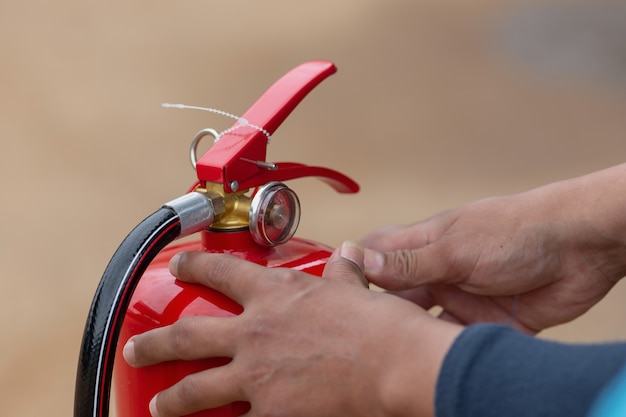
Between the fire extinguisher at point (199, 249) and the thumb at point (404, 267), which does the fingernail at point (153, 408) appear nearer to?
the fire extinguisher at point (199, 249)

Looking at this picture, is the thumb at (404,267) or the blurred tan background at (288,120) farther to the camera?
the blurred tan background at (288,120)

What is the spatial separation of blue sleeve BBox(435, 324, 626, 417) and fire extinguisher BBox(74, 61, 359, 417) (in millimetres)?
175

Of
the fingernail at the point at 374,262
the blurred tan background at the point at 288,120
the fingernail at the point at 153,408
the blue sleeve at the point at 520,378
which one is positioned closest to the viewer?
the blue sleeve at the point at 520,378

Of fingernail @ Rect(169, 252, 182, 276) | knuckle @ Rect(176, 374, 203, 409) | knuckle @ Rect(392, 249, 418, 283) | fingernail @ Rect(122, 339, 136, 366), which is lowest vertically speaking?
knuckle @ Rect(176, 374, 203, 409)

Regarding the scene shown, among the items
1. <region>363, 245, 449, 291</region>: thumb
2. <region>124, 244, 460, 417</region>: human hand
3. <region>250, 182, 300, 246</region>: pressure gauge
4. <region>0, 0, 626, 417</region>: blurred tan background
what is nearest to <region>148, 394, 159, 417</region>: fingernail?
<region>124, 244, 460, 417</region>: human hand

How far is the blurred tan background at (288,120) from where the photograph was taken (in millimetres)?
2033

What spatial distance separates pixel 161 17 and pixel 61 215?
1.38m

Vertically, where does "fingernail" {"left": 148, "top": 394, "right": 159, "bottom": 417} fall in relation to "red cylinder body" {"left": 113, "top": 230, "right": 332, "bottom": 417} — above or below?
below

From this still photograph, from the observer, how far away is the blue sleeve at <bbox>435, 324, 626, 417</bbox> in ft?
1.66

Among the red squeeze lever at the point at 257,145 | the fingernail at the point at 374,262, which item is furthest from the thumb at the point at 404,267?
the red squeeze lever at the point at 257,145

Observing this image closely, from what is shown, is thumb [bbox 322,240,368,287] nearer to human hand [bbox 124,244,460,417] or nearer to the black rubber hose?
human hand [bbox 124,244,460,417]

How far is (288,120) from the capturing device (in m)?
2.78

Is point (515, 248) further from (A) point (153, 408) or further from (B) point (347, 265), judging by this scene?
(A) point (153, 408)

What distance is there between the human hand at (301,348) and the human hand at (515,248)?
0.68 ft
